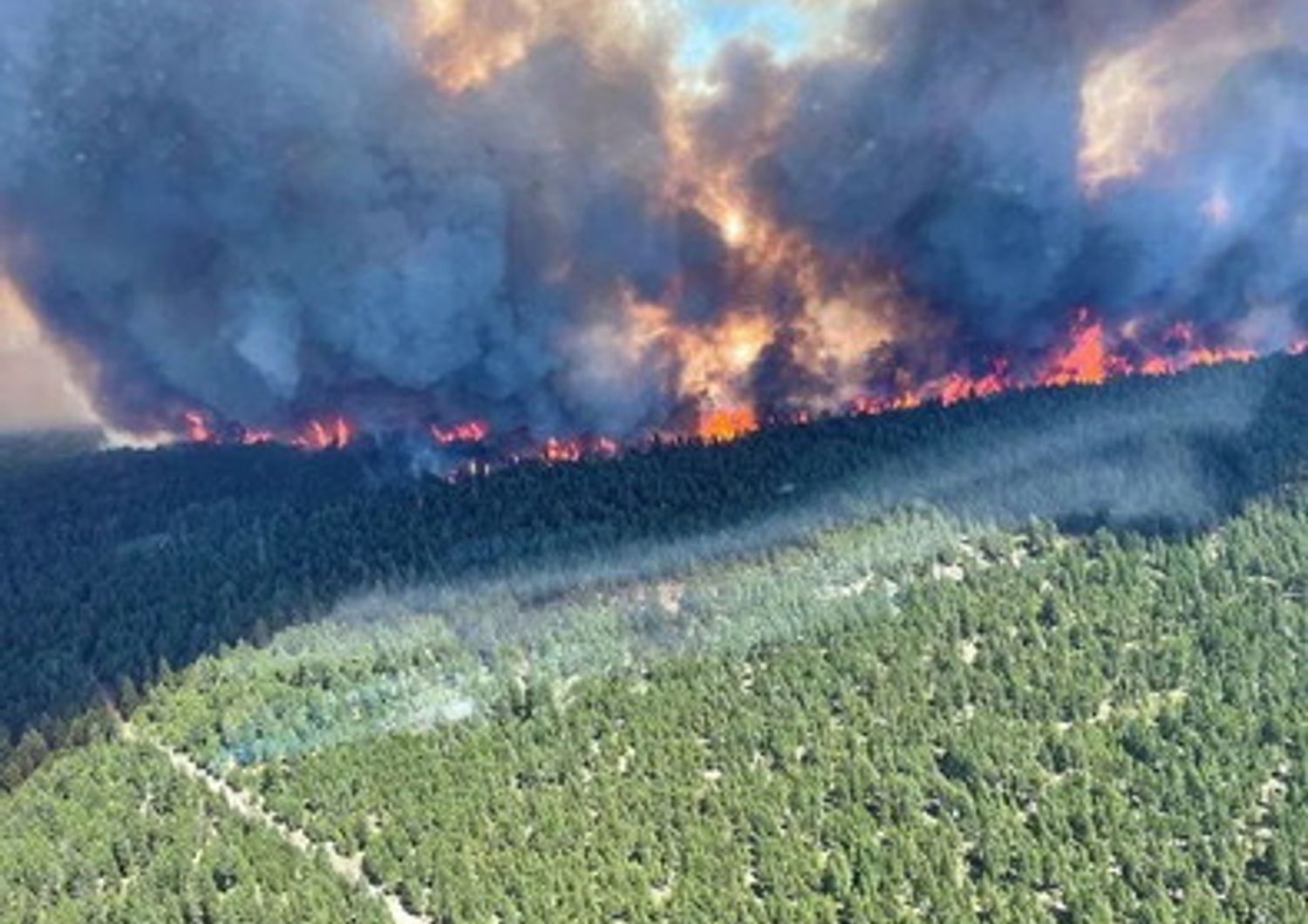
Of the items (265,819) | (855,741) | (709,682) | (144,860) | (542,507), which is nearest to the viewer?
(144,860)

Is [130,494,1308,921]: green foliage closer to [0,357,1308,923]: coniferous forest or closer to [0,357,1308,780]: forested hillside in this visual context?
[0,357,1308,923]: coniferous forest

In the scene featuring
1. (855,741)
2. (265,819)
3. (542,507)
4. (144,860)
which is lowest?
(144,860)

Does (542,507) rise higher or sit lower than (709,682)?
higher

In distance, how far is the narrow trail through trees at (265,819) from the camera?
11438 centimetres

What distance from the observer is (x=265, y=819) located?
124375 millimetres

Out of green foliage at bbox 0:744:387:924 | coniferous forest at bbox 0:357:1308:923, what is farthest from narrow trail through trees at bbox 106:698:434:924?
green foliage at bbox 0:744:387:924

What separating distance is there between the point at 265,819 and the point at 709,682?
29.1 m

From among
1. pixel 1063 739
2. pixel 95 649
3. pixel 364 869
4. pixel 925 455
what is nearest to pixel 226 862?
pixel 364 869

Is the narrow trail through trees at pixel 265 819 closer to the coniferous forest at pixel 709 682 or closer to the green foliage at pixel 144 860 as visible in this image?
the coniferous forest at pixel 709 682

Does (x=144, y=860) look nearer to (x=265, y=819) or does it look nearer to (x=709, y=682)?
(x=265, y=819)

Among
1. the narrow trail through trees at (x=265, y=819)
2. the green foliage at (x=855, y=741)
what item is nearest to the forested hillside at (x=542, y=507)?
the narrow trail through trees at (x=265, y=819)

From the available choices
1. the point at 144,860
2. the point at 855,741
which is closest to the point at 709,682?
the point at 855,741

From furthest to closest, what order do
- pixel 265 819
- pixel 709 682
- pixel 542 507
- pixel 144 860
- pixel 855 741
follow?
pixel 542 507
pixel 709 682
pixel 855 741
pixel 265 819
pixel 144 860

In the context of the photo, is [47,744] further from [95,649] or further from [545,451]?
[545,451]
